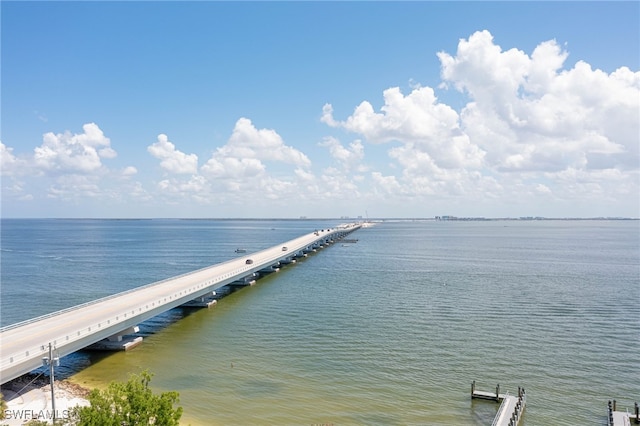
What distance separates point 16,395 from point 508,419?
32241 mm

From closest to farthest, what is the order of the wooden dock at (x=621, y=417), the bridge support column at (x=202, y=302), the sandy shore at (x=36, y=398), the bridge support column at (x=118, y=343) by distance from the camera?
the sandy shore at (x=36, y=398) → the wooden dock at (x=621, y=417) → the bridge support column at (x=118, y=343) → the bridge support column at (x=202, y=302)

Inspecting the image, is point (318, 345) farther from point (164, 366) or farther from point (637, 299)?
point (637, 299)

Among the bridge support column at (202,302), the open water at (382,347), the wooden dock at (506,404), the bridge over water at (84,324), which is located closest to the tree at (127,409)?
the open water at (382,347)

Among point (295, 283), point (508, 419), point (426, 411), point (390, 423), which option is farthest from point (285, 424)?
point (295, 283)

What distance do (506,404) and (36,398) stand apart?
1228 inches

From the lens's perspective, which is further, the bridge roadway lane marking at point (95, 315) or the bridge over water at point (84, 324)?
the bridge roadway lane marking at point (95, 315)

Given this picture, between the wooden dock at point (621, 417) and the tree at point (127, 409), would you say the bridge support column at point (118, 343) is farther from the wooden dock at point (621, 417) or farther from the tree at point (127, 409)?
the wooden dock at point (621, 417)

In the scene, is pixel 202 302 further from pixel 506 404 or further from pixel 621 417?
pixel 621 417

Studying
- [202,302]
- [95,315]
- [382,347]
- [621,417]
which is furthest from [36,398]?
[621,417]

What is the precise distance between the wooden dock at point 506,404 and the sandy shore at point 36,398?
26.0 metres

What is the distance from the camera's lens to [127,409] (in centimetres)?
1803

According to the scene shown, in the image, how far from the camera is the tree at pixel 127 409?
17.2 meters

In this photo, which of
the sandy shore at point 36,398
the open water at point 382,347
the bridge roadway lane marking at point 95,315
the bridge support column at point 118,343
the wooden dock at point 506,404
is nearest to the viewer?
the sandy shore at point 36,398

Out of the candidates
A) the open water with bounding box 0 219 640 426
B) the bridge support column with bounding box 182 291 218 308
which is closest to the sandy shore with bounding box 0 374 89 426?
the open water with bounding box 0 219 640 426
